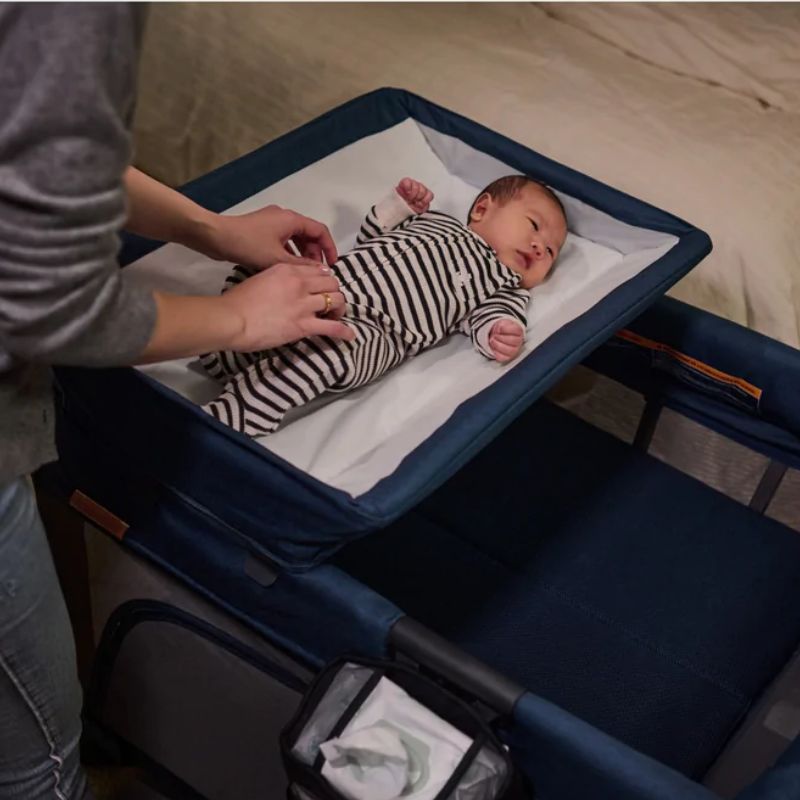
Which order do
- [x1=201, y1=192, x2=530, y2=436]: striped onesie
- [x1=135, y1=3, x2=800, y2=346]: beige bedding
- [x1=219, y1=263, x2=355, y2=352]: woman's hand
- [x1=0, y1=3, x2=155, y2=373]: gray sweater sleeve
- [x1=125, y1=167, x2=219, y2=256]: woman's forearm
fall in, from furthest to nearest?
[x1=135, y1=3, x2=800, y2=346]: beige bedding → [x1=201, y1=192, x2=530, y2=436]: striped onesie → [x1=125, y1=167, x2=219, y2=256]: woman's forearm → [x1=219, y1=263, x2=355, y2=352]: woman's hand → [x1=0, y1=3, x2=155, y2=373]: gray sweater sleeve

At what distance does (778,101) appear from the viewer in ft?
5.88

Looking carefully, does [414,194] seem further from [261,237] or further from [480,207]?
[261,237]

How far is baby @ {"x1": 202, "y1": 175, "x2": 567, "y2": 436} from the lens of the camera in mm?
1101

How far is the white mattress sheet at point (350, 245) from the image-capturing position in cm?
110

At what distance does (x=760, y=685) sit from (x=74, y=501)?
31.6 inches

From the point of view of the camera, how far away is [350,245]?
1360mm

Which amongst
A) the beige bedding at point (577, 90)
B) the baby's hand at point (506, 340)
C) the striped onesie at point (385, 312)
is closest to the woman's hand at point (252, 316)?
the striped onesie at point (385, 312)

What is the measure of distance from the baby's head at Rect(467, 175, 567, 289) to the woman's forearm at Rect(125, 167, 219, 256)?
1.33ft

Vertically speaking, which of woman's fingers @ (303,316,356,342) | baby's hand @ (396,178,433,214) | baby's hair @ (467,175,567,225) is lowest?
woman's fingers @ (303,316,356,342)

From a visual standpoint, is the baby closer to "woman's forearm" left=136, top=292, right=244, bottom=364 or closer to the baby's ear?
the baby's ear

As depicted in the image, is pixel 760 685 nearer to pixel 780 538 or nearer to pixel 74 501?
pixel 780 538

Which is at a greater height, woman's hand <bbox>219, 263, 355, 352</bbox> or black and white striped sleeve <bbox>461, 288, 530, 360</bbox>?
woman's hand <bbox>219, 263, 355, 352</bbox>

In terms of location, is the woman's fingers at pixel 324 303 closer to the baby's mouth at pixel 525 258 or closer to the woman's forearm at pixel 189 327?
the woman's forearm at pixel 189 327

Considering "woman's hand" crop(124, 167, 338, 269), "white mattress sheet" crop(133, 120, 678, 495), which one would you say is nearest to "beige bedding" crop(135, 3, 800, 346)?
"white mattress sheet" crop(133, 120, 678, 495)
